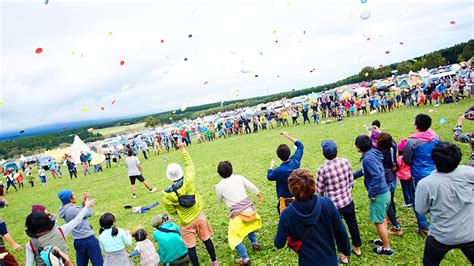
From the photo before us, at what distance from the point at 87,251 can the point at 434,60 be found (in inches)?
3105

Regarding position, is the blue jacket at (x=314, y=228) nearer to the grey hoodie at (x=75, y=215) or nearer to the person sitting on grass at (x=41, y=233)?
the person sitting on grass at (x=41, y=233)

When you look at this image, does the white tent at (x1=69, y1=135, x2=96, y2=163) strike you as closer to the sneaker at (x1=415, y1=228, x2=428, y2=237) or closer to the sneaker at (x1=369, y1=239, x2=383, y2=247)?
the sneaker at (x1=369, y1=239, x2=383, y2=247)

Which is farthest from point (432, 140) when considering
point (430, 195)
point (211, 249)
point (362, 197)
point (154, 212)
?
point (154, 212)

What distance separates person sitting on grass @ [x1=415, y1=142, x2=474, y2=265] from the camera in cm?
257


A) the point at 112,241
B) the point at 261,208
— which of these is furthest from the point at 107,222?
the point at 261,208

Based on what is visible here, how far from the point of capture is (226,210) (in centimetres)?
696

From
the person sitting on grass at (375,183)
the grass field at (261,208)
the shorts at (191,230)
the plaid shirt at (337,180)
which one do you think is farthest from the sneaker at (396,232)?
the shorts at (191,230)

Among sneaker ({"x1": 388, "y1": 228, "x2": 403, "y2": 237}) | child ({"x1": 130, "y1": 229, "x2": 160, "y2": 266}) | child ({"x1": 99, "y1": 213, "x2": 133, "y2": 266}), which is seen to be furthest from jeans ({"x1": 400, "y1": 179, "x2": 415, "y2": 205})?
child ({"x1": 99, "y1": 213, "x2": 133, "y2": 266})

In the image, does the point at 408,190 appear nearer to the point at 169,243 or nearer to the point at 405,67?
the point at 169,243

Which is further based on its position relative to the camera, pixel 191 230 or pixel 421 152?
pixel 191 230

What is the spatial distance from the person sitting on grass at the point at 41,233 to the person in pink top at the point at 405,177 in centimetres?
470

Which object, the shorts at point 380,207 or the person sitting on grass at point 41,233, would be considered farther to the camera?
the shorts at point 380,207

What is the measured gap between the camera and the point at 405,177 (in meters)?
4.78

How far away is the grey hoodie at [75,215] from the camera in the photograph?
156 inches
